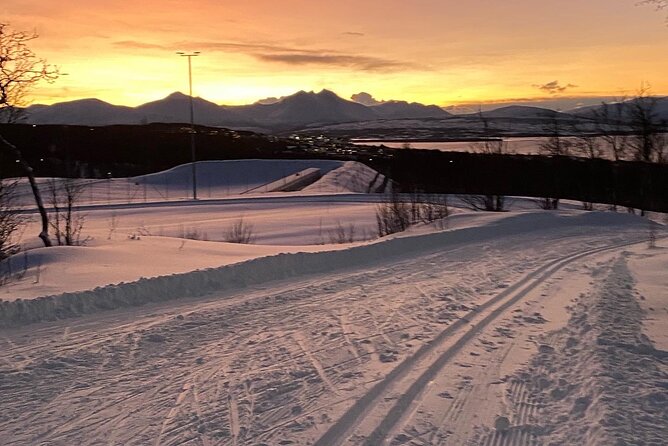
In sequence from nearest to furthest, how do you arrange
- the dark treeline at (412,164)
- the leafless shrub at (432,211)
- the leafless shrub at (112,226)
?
the leafless shrub at (112,226)
the leafless shrub at (432,211)
the dark treeline at (412,164)

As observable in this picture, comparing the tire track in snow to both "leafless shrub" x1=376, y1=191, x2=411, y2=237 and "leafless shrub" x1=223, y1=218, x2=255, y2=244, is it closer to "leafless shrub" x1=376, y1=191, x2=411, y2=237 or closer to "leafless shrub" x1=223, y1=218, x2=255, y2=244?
"leafless shrub" x1=376, y1=191, x2=411, y2=237

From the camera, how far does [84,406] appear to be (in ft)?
19.1

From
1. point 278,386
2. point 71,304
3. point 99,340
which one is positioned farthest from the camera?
point 71,304

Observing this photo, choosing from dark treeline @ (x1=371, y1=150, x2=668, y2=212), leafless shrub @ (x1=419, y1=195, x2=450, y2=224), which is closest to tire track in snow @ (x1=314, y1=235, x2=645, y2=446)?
leafless shrub @ (x1=419, y1=195, x2=450, y2=224)

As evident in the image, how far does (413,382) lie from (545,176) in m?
63.2

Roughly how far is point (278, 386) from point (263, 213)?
3044 cm

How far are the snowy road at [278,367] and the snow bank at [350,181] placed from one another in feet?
133

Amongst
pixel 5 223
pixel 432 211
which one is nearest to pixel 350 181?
pixel 432 211

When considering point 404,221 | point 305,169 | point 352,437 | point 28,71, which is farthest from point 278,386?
point 305,169

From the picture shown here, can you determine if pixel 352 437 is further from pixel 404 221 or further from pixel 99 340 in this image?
pixel 404 221

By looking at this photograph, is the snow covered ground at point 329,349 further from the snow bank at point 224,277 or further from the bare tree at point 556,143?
the bare tree at point 556,143

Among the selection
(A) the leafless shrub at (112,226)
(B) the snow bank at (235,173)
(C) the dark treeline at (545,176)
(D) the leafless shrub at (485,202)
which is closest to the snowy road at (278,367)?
(A) the leafless shrub at (112,226)

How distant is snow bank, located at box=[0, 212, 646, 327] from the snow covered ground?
34mm

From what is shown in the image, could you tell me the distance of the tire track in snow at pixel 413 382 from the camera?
5.34 m
